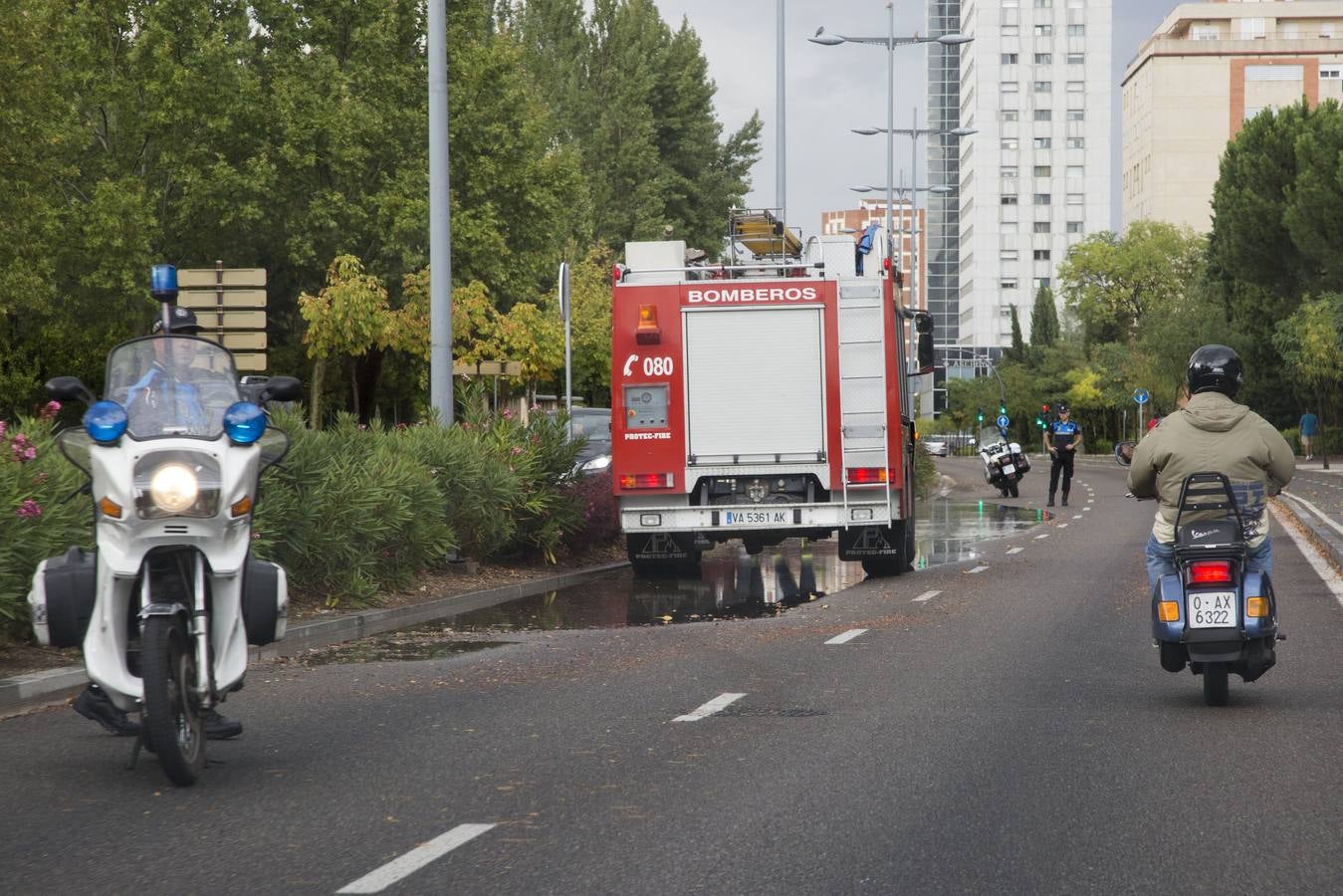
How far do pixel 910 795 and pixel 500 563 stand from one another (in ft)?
38.4

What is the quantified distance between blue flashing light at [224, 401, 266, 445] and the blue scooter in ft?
14.1

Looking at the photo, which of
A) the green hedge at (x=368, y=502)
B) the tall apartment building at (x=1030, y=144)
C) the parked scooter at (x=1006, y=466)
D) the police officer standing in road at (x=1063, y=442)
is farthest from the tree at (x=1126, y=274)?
the green hedge at (x=368, y=502)

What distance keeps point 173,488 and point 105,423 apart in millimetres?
360

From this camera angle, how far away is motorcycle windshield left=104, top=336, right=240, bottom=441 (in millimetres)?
7262

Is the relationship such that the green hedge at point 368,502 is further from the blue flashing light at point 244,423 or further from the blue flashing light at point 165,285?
the blue flashing light at point 244,423

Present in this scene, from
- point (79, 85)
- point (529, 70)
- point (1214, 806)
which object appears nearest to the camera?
point (1214, 806)

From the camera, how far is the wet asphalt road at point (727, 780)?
5.66 metres

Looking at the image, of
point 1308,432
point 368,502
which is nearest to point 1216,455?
point 368,502

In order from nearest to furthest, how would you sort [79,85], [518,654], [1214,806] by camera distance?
[1214,806] → [518,654] → [79,85]

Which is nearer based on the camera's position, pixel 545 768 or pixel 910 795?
pixel 910 795

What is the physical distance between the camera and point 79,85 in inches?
1534

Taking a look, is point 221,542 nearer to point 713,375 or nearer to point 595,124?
point 713,375

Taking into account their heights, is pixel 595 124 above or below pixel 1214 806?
above

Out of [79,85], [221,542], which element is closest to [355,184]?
[79,85]
